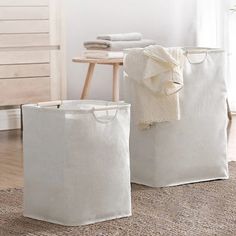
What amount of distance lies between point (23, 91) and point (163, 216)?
200 centimetres

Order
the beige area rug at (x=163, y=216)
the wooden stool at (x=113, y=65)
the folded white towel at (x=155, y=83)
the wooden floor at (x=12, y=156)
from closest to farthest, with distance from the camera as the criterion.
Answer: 1. the beige area rug at (x=163, y=216)
2. the folded white towel at (x=155, y=83)
3. the wooden floor at (x=12, y=156)
4. the wooden stool at (x=113, y=65)

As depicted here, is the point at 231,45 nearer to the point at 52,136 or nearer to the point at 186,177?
the point at 186,177

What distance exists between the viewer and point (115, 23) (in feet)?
15.5

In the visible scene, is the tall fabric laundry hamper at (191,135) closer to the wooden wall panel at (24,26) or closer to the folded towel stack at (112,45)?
the folded towel stack at (112,45)

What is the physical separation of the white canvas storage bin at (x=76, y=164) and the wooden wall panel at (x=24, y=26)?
71.6 inches

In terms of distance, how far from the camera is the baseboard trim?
439cm

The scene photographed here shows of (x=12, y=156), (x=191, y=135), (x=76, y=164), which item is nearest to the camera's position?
(x=76, y=164)

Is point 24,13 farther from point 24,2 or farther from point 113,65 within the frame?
point 113,65

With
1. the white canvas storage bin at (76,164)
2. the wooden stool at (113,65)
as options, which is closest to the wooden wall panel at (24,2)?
the wooden stool at (113,65)

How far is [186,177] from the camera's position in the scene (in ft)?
9.53

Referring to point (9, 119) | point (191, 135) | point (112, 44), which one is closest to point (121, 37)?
point (112, 44)

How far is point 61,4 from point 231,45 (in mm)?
1183

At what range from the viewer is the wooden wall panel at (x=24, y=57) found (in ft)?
13.8

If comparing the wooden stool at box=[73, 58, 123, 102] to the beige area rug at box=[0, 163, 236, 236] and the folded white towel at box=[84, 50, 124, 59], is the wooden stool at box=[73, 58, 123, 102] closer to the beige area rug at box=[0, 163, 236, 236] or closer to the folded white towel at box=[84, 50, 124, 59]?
the folded white towel at box=[84, 50, 124, 59]
